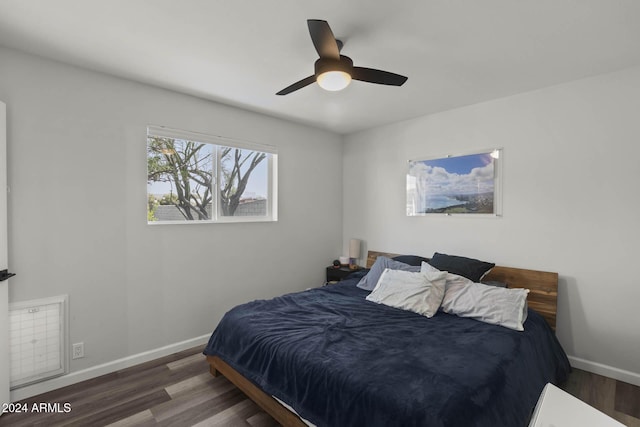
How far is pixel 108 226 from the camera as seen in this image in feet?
8.67

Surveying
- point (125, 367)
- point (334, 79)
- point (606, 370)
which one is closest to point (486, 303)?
point (606, 370)

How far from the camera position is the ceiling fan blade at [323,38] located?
1563 millimetres

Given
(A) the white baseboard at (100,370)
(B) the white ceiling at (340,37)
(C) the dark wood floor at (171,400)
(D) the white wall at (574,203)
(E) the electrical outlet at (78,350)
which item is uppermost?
(B) the white ceiling at (340,37)

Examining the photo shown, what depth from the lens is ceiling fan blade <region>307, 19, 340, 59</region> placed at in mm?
1563

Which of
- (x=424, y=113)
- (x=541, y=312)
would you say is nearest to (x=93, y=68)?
(x=424, y=113)

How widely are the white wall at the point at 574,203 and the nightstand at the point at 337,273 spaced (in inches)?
50.6

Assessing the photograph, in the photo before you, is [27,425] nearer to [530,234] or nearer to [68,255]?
[68,255]

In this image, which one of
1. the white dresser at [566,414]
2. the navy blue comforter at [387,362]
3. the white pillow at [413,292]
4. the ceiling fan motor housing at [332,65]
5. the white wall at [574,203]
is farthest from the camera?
the white pillow at [413,292]

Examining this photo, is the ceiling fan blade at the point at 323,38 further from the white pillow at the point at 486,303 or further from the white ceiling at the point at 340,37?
the white pillow at the point at 486,303

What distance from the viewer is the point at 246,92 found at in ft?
9.86

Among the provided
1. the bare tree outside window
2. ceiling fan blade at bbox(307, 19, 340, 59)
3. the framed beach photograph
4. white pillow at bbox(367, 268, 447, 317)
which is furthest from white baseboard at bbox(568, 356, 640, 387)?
the bare tree outside window

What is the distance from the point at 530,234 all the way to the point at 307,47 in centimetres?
263

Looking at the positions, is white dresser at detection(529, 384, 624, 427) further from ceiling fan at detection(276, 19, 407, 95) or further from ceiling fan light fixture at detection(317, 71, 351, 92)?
ceiling fan light fixture at detection(317, 71, 351, 92)

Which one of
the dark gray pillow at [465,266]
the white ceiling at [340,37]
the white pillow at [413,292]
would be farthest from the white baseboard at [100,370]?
the dark gray pillow at [465,266]
